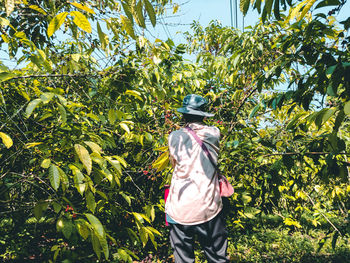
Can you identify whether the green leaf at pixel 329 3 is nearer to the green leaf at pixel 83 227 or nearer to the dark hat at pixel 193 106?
the dark hat at pixel 193 106

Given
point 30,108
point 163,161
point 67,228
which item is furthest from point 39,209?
point 163,161

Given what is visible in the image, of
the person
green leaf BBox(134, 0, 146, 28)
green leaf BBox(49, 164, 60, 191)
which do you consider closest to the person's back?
the person

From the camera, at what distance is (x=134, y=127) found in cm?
254

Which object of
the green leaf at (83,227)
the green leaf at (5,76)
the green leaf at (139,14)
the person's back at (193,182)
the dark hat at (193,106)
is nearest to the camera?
the green leaf at (139,14)

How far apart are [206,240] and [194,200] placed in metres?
0.30

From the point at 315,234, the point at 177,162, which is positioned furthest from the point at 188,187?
the point at 315,234

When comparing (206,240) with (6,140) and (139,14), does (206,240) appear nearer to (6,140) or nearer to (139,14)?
(6,140)

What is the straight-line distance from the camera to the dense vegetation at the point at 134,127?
4.23 ft

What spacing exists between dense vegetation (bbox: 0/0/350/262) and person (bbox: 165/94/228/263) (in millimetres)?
207

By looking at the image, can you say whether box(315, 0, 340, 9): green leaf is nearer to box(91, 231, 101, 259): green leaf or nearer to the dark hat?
the dark hat

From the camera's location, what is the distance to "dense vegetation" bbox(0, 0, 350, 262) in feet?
4.23

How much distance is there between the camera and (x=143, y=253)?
323 cm

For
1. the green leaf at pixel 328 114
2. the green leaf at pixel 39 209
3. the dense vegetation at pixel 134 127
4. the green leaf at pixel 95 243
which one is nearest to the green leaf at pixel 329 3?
the dense vegetation at pixel 134 127

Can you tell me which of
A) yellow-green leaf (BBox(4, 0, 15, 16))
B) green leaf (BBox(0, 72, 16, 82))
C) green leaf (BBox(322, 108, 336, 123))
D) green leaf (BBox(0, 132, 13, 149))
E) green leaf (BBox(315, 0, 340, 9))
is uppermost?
yellow-green leaf (BBox(4, 0, 15, 16))
